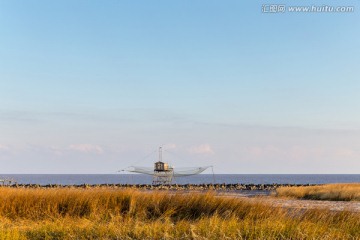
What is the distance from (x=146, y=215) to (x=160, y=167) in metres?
69.1

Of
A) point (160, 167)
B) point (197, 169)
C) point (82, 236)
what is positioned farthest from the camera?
point (197, 169)

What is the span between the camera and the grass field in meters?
13.2

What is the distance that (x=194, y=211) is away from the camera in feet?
61.0

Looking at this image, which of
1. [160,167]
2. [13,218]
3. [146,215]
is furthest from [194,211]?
[160,167]

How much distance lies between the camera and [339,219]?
1612cm

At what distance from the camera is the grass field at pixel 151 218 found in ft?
43.4

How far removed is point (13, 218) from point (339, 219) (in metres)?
10.6

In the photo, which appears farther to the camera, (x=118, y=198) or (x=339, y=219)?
(x=118, y=198)

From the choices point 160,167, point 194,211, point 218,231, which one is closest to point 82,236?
point 218,231

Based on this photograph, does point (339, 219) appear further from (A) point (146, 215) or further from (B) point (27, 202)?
(B) point (27, 202)

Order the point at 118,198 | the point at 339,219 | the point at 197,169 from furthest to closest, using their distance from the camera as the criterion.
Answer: the point at 197,169 → the point at 118,198 → the point at 339,219

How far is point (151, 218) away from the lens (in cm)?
1747

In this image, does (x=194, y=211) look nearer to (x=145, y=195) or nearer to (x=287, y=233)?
(x=145, y=195)

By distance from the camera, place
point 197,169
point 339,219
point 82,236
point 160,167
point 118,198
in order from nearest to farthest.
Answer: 1. point 82,236
2. point 339,219
3. point 118,198
4. point 160,167
5. point 197,169
